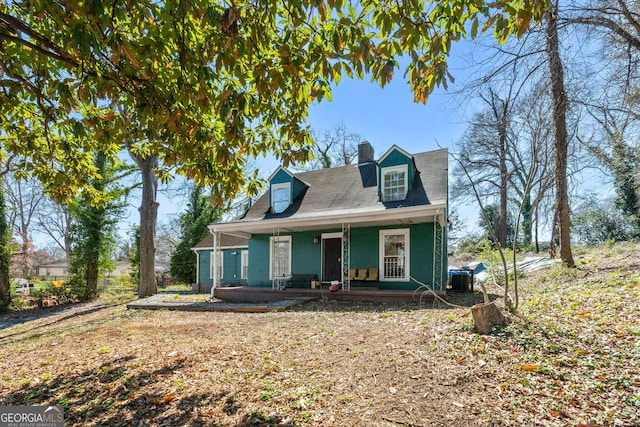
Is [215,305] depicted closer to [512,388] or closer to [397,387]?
[397,387]

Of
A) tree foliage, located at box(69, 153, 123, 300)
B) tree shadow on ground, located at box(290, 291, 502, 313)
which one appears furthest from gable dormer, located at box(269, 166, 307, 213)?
tree foliage, located at box(69, 153, 123, 300)

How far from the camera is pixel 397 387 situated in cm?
330

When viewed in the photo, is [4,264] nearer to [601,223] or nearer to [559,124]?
[559,124]

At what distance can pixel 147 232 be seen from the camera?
14.6m

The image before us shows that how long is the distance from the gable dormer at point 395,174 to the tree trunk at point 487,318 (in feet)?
23.6

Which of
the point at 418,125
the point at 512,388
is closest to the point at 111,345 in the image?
the point at 512,388

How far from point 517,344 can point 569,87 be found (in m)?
7.06

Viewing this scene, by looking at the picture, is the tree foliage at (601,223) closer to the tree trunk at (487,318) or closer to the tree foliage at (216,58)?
the tree trunk at (487,318)

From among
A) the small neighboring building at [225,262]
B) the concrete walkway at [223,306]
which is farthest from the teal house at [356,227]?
the small neighboring building at [225,262]

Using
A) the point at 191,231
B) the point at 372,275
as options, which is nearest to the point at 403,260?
the point at 372,275

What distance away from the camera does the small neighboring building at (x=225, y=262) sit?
16.2 metres

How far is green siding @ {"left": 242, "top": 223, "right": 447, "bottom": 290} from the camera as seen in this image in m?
10.6

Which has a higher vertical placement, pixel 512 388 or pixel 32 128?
pixel 32 128

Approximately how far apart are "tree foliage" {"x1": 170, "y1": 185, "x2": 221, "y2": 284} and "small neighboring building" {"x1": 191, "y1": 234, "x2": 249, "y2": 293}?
6.53 ft
